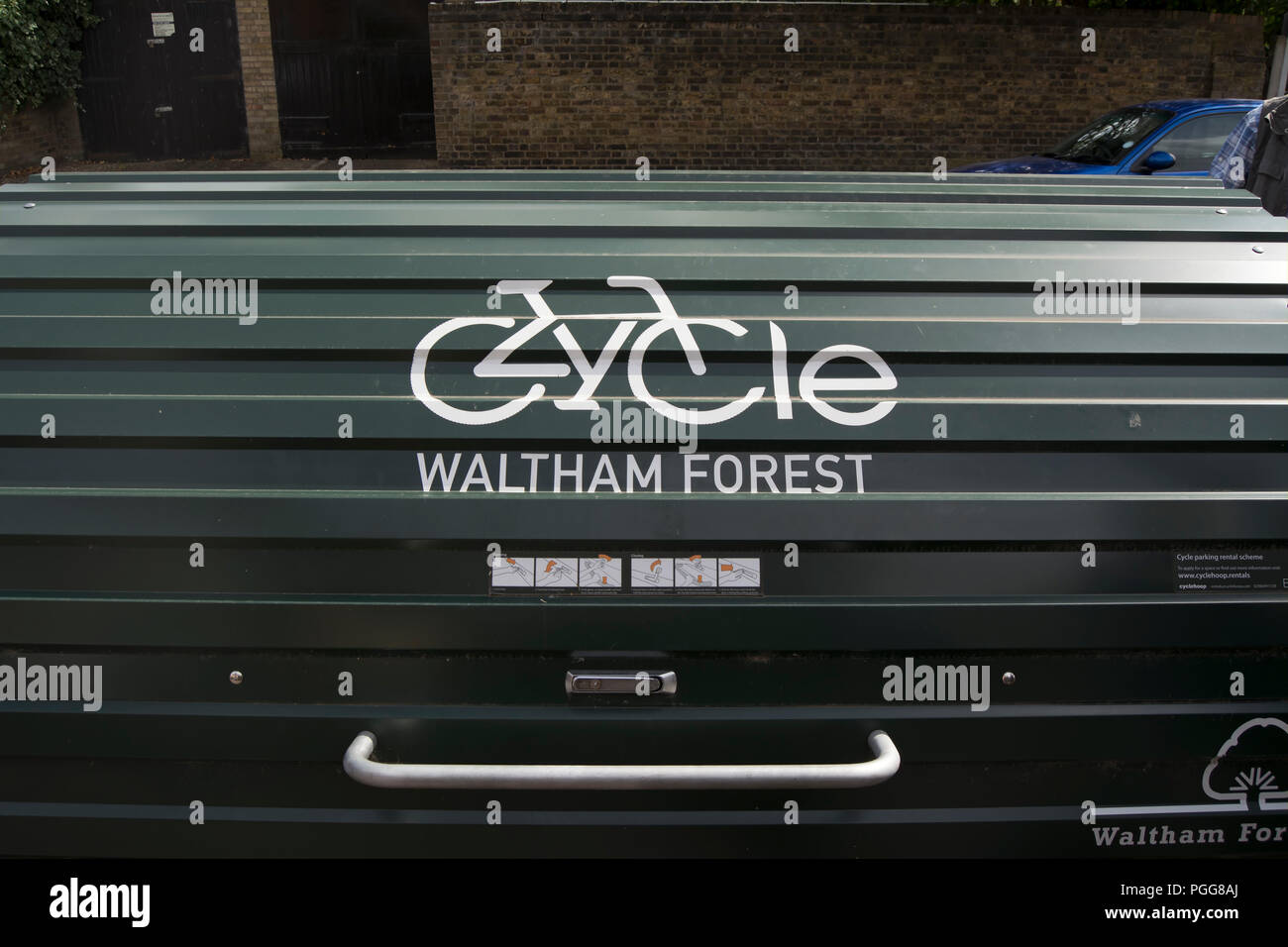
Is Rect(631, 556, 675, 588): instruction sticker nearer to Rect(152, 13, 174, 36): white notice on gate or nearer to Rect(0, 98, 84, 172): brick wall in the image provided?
Rect(0, 98, 84, 172): brick wall

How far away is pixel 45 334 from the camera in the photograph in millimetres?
2273

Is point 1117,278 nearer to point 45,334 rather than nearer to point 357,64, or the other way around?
point 45,334

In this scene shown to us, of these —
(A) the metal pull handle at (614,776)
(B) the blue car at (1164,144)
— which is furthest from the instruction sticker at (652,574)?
(B) the blue car at (1164,144)

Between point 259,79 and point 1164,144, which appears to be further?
point 259,79

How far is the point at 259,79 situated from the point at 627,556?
48.4 feet

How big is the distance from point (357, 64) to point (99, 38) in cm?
395

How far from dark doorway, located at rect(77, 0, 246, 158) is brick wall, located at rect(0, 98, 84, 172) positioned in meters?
0.23

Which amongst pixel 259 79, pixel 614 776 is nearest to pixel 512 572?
pixel 614 776

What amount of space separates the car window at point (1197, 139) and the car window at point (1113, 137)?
182mm

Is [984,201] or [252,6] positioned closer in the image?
[984,201]

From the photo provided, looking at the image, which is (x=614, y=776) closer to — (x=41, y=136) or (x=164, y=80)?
(x=164, y=80)

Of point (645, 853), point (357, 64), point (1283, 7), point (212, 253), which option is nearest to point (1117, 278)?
point (645, 853)

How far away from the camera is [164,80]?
48.7 ft

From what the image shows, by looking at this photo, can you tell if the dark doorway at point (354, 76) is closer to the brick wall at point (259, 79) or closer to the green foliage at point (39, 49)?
the brick wall at point (259, 79)
